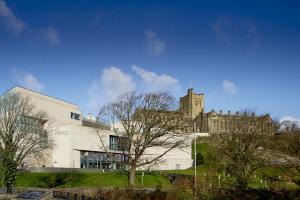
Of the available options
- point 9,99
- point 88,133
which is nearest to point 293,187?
point 9,99

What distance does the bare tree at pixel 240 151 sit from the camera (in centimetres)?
4900

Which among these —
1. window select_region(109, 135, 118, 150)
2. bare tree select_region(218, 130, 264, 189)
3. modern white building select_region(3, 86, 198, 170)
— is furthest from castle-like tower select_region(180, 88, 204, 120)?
bare tree select_region(218, 130, 264, 189)

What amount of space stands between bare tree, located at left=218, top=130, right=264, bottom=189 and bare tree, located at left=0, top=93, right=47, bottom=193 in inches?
978

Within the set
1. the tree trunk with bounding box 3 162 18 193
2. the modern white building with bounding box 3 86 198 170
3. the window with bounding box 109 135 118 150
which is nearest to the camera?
the tree trunk with bounding box 3 162 18 193

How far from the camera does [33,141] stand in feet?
186

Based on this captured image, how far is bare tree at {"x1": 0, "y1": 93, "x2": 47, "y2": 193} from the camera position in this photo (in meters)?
47.4

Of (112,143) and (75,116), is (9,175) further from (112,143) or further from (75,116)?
(75,116)

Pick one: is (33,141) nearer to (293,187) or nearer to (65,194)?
(65,194)

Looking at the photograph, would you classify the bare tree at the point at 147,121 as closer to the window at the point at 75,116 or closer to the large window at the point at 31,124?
the large window at the point at 31,124

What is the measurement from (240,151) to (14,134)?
30134 millimetres

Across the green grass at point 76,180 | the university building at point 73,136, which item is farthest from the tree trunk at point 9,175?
the university building at point 73,136

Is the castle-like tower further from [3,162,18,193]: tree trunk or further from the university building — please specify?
[3,162,18,193]: tree trunk

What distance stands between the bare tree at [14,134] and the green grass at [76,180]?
2.94 metres

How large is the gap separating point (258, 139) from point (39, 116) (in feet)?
116
